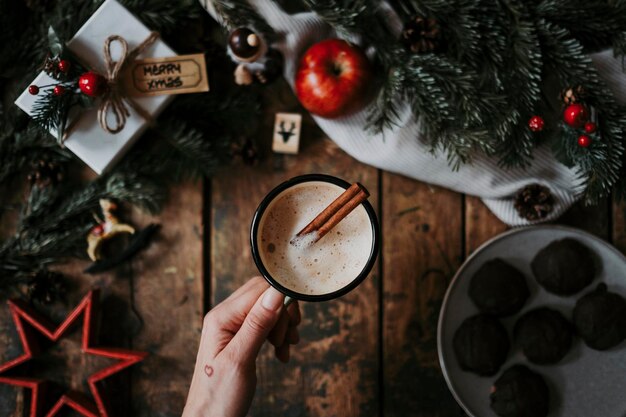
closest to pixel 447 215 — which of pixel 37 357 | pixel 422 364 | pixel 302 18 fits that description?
pixel 422 364

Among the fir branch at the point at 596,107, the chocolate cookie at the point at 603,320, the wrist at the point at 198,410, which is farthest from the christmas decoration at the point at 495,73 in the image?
the wrist at the point at 198,410

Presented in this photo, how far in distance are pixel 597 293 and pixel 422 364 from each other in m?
0.38

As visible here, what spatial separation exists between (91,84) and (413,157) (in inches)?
24.8

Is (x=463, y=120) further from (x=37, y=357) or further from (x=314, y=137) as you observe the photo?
(x=37, y=357)

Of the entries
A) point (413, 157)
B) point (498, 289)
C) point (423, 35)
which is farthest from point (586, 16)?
point (498, 289)

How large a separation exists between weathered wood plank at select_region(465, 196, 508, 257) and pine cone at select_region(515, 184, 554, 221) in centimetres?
8

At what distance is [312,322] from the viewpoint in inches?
47.9

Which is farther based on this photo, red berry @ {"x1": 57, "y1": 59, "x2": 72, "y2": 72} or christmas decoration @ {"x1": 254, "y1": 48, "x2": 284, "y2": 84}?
christmas decoration @ {"x1": 254, "y1": 48, "x2": 284, "y2": 84}

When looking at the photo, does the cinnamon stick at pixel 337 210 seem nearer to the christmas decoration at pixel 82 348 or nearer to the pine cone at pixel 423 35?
the pine cone at pixel 423 35

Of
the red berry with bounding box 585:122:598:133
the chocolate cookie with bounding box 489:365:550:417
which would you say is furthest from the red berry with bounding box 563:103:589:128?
the chocolate cookie with bounding box 489:365:550:417

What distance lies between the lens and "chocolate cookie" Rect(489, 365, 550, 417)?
1.08 metres

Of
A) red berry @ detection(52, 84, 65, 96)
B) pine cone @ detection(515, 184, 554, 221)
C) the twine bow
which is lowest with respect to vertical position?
pine cone @ detection(515, 184, 554, 221)

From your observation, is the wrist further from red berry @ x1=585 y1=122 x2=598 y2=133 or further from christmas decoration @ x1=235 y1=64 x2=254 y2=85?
red berry @ x1=585 y1=122 x2=598 y2=133

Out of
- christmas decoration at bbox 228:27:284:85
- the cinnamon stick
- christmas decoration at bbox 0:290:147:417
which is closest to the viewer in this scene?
the cinnamon stick
